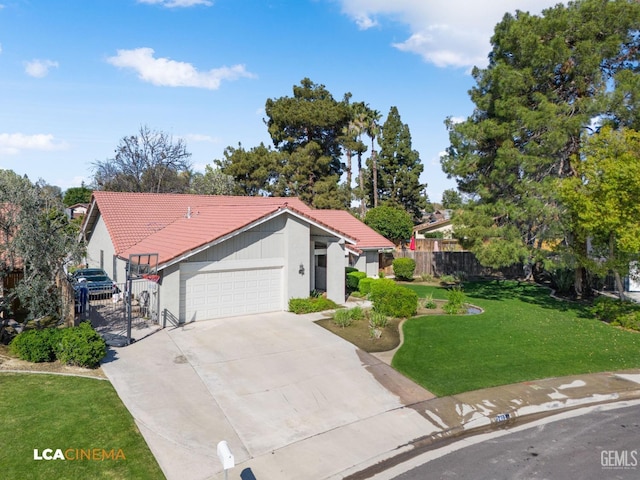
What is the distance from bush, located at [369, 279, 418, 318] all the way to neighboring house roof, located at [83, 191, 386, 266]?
2.91m

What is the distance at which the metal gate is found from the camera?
13711 mm

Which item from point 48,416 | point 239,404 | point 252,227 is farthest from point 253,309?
point 48,416

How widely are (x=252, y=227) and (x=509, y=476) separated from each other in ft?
38.3

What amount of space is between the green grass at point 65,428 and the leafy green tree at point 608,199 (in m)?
15.5

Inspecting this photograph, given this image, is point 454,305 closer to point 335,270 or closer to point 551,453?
point 335,270

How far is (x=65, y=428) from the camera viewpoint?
25.8ft

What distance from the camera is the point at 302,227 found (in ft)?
57.1

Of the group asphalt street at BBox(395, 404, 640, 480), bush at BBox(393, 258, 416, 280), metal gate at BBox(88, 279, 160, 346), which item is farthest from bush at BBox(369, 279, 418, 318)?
bush at BBox(393, 258, 416, 280)

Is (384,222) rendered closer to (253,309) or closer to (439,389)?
(253,309)

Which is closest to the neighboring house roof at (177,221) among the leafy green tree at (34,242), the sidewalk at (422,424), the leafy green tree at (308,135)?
the leafy green tree at (34,242)

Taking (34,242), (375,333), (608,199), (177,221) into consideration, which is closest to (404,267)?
(608,199)

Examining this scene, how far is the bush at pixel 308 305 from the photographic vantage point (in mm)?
17016

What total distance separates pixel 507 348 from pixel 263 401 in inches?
315

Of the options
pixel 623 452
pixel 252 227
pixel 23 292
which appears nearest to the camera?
pixel 623 452
